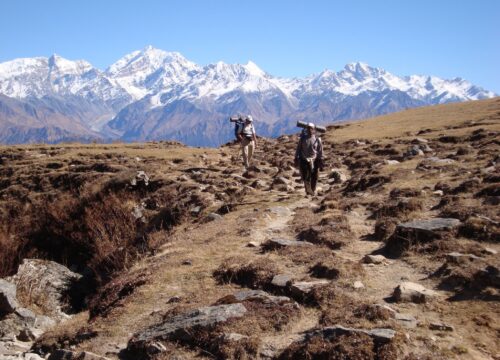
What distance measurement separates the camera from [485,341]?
7102 millimetres

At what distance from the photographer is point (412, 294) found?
8.64 metres

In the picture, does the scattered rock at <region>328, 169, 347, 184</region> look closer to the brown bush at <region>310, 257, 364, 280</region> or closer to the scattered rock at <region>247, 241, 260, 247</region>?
the scattered rock at <region>247, 241, 260, 247</region>

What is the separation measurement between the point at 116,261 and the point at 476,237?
1014 cm

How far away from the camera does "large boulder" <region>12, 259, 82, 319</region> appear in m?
13.6

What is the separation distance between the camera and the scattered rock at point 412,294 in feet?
28.1

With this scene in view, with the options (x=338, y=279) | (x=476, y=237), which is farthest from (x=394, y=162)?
(x=338, y=279)

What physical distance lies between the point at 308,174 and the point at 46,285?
9.90 meters

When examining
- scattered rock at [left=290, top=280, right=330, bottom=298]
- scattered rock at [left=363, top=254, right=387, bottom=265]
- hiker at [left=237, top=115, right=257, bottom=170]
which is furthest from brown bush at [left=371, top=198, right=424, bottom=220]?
hiker at [left=237, top=115, right=257, bottom=170]

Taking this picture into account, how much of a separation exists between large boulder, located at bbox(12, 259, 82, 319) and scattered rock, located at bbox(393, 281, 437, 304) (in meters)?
8.88

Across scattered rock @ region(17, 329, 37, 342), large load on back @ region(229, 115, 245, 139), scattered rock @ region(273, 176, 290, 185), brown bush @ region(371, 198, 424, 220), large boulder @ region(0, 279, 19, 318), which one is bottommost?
scattered rock @ region(17, 329, 37, 342)

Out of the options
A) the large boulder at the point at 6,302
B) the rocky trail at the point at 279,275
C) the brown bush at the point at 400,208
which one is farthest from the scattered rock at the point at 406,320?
the large boulder at the point at 6,302

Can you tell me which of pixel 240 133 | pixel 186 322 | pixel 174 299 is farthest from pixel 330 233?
pixel 240 133

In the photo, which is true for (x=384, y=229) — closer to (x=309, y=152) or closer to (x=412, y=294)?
(x=412, y=294)

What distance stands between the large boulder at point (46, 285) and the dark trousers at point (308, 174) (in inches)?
346
